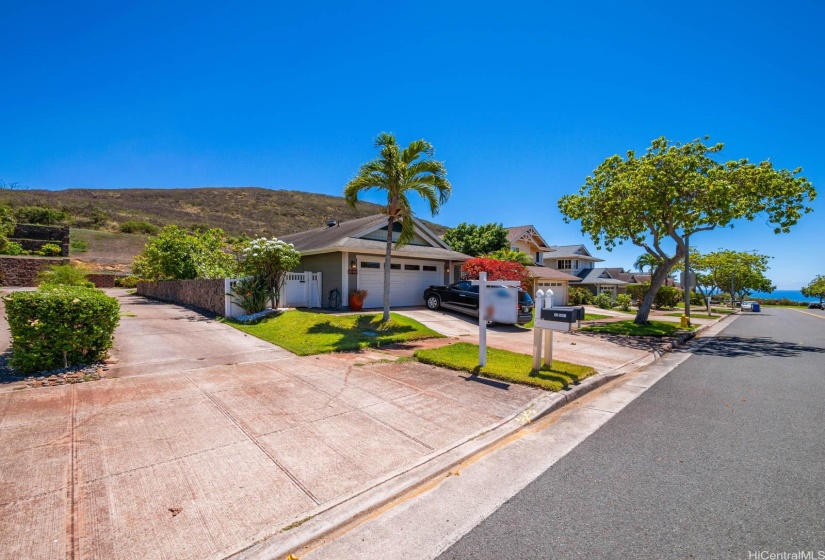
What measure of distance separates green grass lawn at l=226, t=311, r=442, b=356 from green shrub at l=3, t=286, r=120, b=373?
3650mm

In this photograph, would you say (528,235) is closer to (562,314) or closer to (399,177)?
(399,177)

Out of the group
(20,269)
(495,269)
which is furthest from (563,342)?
(20,269)

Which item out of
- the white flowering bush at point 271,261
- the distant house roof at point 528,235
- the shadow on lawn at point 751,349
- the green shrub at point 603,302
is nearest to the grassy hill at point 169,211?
the distant house roof at point 528,235

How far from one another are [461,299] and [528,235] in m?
21.2

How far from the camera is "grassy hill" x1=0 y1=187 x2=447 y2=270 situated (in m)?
40.6

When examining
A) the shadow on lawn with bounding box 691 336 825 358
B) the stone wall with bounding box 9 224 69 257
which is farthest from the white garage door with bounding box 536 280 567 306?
the stone wall with bounding box 9 224 69 257

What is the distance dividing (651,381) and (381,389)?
5.21m

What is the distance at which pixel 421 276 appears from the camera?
63.3 feet

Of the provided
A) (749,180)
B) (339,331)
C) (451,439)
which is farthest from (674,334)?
(451,439)

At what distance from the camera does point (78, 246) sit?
36844 mm

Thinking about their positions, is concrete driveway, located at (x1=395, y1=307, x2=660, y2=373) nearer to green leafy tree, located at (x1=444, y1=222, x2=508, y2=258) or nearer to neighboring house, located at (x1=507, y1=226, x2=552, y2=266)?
green leafy tree, located at (x1=444, y1=222, x2=508, y2=258)

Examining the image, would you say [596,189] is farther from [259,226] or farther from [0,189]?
[0,189]

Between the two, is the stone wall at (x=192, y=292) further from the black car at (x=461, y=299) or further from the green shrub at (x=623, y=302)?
the green shrub at (x=623, y=302)

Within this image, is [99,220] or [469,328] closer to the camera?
[469,328]
